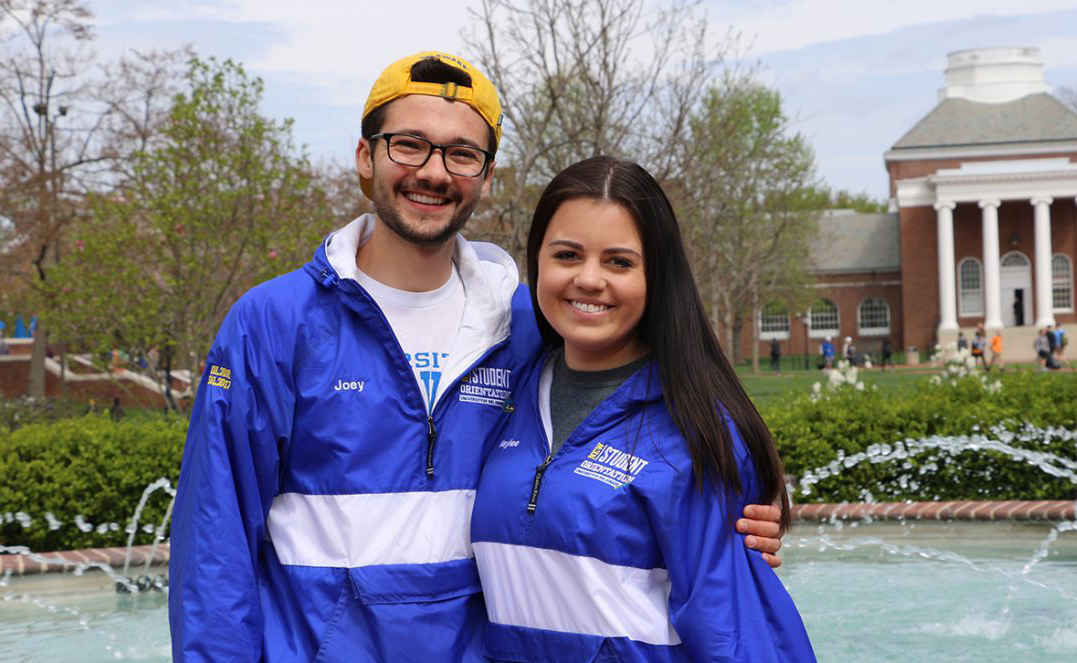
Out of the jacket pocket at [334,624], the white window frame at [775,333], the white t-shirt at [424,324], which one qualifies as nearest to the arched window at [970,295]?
the white window frame at [775,333]

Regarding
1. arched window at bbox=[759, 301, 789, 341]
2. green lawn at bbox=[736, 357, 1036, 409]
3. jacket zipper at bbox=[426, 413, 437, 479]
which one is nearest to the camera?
jacket zipper at bbox=[426, 413, 437, 479]

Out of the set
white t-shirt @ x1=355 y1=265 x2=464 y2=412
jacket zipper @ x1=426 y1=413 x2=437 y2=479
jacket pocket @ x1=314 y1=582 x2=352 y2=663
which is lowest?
jacket pocket @ x1=314 y1=582 x2=352 y2=663

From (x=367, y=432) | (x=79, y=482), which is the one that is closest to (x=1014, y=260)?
(x=79, y=482)

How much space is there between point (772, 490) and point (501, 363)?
78cm

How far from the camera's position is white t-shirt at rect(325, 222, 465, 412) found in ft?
9.07

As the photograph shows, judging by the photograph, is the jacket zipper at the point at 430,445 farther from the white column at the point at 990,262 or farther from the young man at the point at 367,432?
the white column at the point at 990,262

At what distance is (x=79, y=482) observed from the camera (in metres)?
8.22

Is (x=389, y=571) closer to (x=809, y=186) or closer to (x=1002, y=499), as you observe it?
(x=1002, y=499)

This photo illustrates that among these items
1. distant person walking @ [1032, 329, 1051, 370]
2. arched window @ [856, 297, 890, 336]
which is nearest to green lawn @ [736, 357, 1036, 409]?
distant person walking @ [1032, 329, 1051, 370]

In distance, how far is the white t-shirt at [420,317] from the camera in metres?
2.77

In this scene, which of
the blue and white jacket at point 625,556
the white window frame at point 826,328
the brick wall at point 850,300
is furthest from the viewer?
the white window frame at point 826,328

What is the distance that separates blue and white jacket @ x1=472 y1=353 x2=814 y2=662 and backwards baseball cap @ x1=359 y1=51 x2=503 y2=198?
2.67 feet

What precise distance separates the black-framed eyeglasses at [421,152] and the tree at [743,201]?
39.6 feet

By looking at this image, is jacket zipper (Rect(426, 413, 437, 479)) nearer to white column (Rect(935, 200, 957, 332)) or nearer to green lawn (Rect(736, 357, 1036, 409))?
green lawn (Rect(736, 357, 1036, 409))
